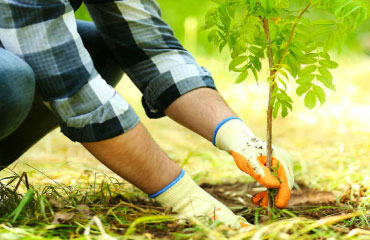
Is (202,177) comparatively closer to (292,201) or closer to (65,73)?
(292,201)

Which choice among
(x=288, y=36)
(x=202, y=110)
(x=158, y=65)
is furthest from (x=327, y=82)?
(x=158, y=65)

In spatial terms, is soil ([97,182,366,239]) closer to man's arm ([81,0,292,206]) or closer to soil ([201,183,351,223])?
soil ([201,183,351,223])

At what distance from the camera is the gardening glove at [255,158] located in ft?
3.95

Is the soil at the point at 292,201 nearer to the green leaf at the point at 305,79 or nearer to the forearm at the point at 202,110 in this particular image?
the forearm at the point at 202,110

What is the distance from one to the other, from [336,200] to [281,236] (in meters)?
0.63

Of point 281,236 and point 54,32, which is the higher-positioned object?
point 54,32

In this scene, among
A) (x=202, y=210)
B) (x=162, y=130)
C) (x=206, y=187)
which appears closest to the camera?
(x=202, y=210)

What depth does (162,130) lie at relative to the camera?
2.75 meters

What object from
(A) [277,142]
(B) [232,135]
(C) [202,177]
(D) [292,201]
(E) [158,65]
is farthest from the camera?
(A) [277,142]

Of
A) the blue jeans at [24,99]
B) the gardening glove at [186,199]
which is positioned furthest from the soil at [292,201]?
the blue jeans at [24,99]

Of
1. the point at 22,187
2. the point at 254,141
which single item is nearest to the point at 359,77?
the point at 254,141

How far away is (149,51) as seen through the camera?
1.47 m

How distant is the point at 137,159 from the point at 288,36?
1.61ft

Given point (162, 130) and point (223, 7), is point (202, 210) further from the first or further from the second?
point (162, 130)
